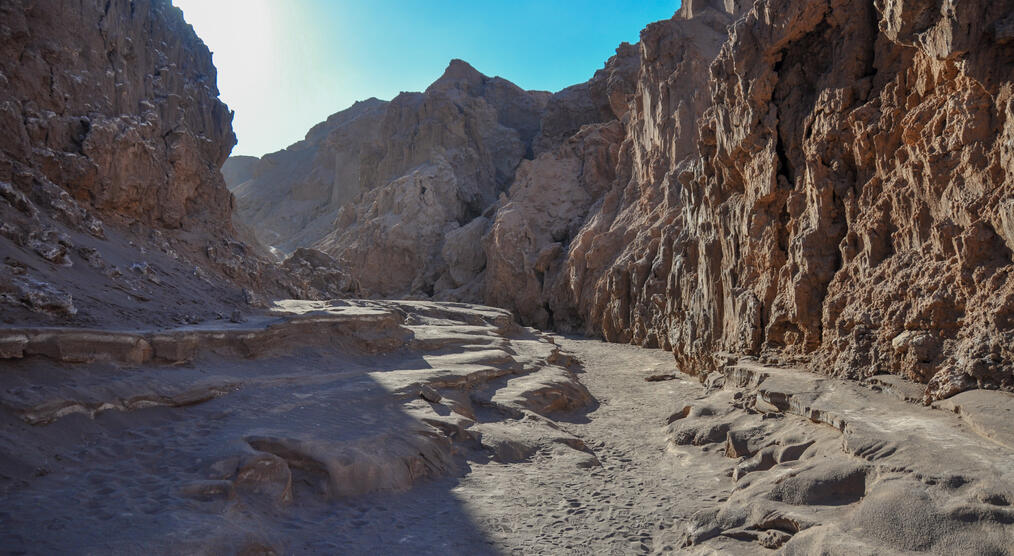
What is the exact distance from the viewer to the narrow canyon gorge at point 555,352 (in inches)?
191

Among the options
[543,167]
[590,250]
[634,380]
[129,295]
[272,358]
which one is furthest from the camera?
[543,167]

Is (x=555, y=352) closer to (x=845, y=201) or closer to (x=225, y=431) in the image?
(x=845, y=201)

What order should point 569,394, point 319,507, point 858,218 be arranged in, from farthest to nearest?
point 569,394
point 858,218
point 319,507

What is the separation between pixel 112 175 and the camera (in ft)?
39.3

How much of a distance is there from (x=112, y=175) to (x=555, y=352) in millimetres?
11204

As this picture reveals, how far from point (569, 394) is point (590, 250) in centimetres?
1480

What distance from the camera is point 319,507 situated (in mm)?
5562

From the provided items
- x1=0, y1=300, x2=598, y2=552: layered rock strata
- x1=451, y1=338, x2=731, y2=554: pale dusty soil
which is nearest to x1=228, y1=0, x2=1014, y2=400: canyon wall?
x1=451, y1=338, x2=731, y2=554: pale dusty soil

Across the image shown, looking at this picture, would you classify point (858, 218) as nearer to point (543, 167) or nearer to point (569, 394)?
point (569, 394)

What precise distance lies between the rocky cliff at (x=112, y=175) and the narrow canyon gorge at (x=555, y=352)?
0.21 feet

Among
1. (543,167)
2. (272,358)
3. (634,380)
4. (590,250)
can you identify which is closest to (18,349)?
(272,358)

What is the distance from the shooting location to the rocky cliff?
26.9 ft

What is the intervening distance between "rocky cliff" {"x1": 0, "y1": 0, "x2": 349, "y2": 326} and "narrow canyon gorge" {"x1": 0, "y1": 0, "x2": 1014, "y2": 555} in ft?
0.21

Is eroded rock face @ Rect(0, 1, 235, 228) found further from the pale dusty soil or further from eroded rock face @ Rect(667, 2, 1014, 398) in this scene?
eroded rock face @ Rect(667, 2, 1014, 398)
